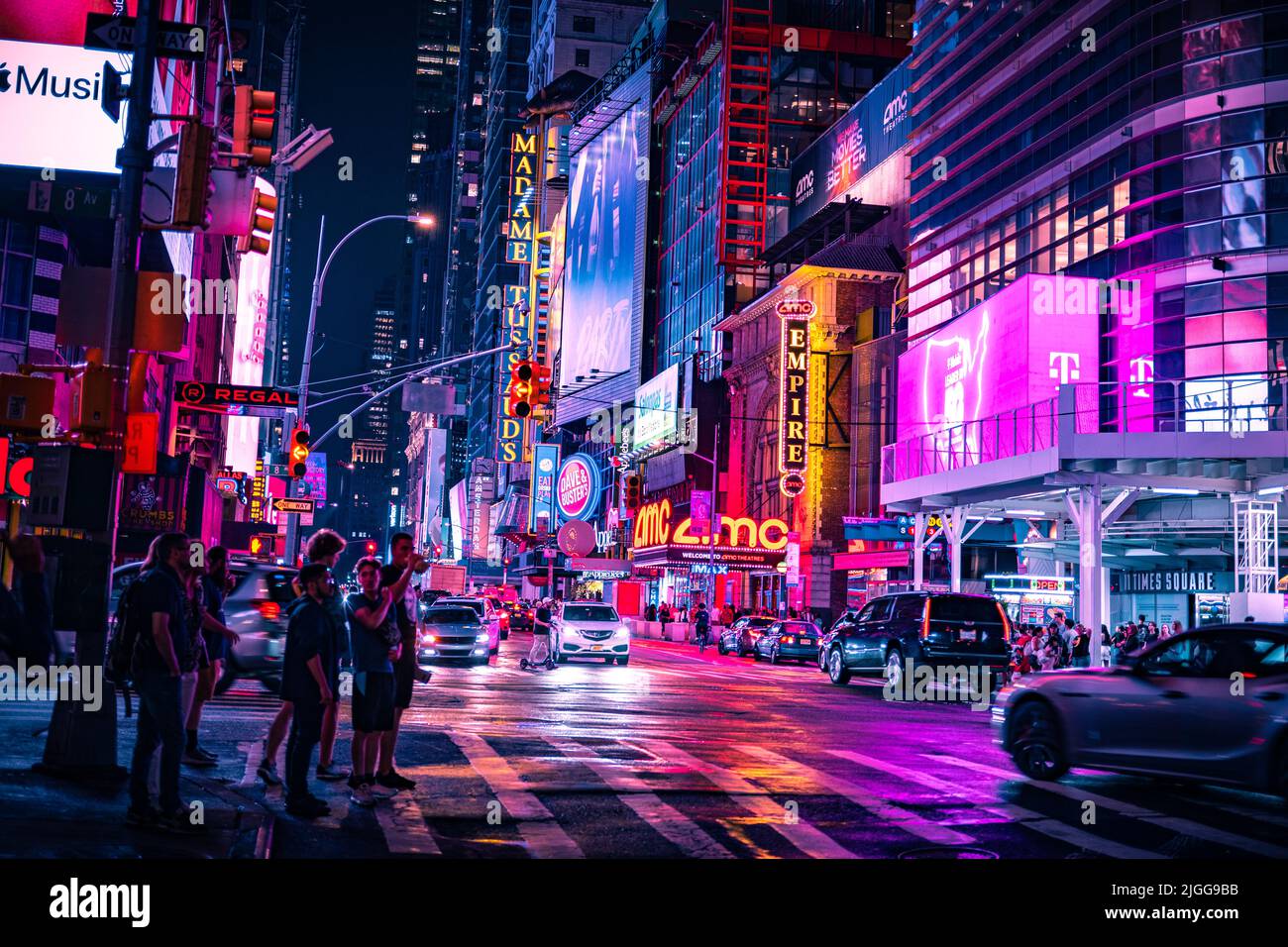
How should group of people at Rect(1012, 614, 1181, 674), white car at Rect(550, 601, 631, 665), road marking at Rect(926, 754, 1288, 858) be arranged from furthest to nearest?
white car at Rect(550, 601, 631, 665)
group of people at Rect(1012, 614, 1181, 674)
road marking at Rect(926, 754, 1288, 858)

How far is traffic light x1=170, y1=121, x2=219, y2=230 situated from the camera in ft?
37.5

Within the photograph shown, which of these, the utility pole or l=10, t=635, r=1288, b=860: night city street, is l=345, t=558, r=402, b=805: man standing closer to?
l=10, t=635, r=1288, b=860: night city street

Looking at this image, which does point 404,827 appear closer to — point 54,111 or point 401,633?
point 401,633

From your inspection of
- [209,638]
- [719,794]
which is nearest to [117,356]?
[209,638]

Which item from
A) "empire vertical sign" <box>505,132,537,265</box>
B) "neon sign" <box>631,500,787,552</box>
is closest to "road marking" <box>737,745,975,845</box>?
"neon sign" <box>631,500,787,552</box>

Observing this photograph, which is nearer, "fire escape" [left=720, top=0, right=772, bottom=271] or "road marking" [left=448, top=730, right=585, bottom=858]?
"road marking" [left=448, top=730, right=585, bottom=858]

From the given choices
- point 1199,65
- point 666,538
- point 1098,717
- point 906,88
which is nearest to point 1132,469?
point 1199,65

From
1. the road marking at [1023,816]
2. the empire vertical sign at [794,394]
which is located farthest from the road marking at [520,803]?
the empire vertical sign at [794,394]

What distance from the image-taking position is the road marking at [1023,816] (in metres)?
9.71

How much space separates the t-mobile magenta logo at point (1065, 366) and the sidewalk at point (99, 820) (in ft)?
101

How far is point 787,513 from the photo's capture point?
66.8m

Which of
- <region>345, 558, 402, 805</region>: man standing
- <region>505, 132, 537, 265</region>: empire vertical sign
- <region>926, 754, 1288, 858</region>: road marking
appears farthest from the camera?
<region>505, 132, 537, 265</region>: empire vertical sign

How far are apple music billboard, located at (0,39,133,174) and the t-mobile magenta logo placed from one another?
82.1ft
